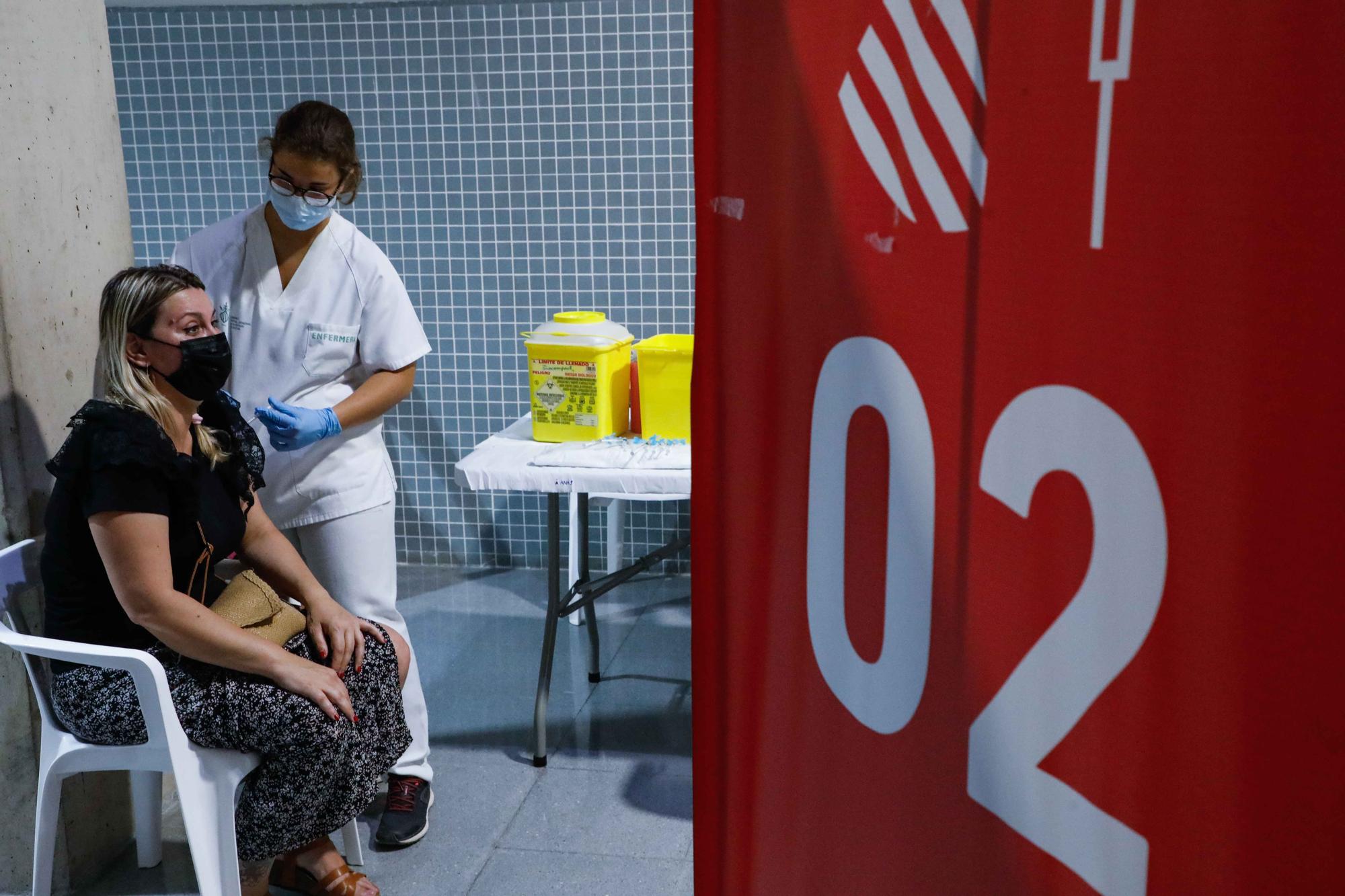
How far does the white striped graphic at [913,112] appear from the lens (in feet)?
1.66

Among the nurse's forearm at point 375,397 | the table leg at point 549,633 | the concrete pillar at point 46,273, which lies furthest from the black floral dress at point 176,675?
the table leg at point 549,633

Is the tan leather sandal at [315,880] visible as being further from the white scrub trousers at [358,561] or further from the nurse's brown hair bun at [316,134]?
the nurse's brown hair bun at [316,134]

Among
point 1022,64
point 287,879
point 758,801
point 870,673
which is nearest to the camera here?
point 1022,64

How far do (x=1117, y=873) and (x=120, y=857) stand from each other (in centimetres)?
237

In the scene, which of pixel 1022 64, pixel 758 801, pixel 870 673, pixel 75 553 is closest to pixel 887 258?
pixel 1022 64

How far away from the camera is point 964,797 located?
57cm

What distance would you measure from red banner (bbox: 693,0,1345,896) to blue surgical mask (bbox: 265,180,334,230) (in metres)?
1.74

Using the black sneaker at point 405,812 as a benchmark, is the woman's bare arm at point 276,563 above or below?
above

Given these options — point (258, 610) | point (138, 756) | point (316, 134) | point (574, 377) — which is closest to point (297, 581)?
point (258, 610)

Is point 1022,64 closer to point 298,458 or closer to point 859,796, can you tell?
point 859,796

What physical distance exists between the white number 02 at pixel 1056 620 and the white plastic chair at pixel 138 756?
150cm

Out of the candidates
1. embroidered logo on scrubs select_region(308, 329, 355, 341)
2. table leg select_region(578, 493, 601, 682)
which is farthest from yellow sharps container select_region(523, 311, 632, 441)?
embroidered logo on scrubs select_region(308, 329, 355, 341)

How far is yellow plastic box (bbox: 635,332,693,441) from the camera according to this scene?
2.84m

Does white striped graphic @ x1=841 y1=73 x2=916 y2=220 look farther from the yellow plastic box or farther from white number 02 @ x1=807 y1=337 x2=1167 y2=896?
the yellow plastic box
